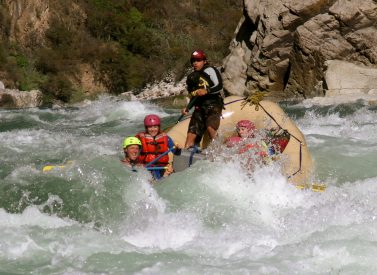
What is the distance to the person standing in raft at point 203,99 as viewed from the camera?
273 inches

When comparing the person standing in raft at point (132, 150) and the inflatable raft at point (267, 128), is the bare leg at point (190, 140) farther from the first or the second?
the person standing in raft at point (132, 150)

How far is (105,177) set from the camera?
5.83 m

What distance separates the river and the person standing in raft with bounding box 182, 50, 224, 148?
0.99 metres

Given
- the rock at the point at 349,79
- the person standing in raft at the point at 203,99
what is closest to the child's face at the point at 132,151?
the person standing in raft at the point at 203,99

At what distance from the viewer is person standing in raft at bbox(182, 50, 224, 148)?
22.7ft

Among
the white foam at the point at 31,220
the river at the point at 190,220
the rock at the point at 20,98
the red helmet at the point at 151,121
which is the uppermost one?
the red helmet at the point at 151,121

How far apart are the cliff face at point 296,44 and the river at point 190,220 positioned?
23.3 ft

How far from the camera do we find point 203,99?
23.3 feet

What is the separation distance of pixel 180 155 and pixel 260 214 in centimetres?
164

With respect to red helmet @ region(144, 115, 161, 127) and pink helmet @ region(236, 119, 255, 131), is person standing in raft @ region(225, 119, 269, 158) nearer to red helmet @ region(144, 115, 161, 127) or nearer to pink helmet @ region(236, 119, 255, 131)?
pink helmet @ region(236, 119, 255, 131)

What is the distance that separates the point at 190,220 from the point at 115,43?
1785 centimetres

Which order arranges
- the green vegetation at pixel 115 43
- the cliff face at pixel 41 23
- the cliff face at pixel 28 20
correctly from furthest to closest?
the cliff face at pixel 28 20, the cliff face at pixel 41 23, the green vegetation at pixel 115 43

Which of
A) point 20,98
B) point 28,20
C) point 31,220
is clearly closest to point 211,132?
point 31,220

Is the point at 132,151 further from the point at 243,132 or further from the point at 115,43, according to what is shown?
the point at 115,43
